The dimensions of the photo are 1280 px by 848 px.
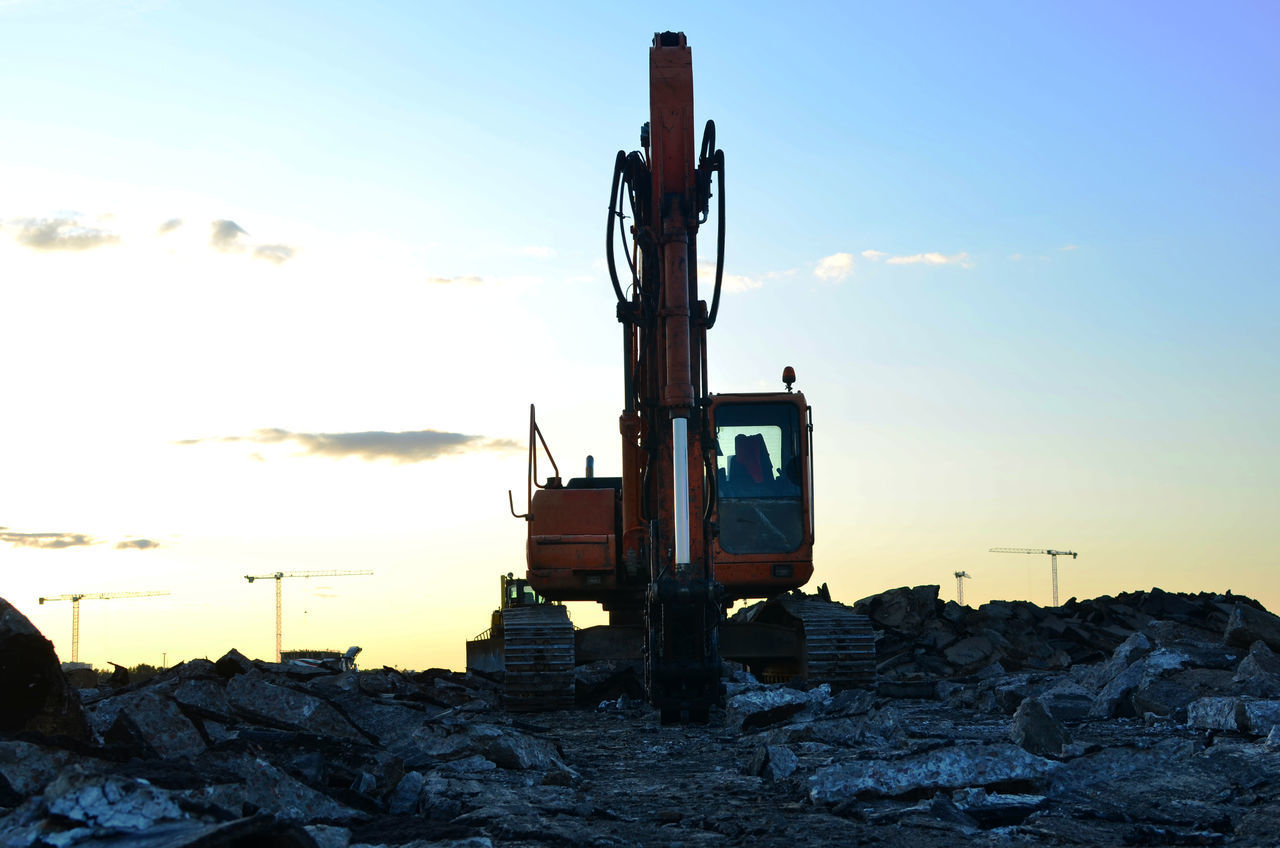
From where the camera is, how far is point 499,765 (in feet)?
26.9

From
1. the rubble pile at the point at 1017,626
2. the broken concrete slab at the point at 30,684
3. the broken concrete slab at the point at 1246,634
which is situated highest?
the broken concrete slab at the point at 30,684

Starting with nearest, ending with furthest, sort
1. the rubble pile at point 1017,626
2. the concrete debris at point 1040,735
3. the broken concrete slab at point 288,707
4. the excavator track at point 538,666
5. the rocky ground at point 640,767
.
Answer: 1. the rocky ground at point 640,767
2. the concrete debris at point 1040,735
3. the broken concrete slab at point 288,707
4. the excavator track at point 538,666
5. the rubble pile at point 1017,626

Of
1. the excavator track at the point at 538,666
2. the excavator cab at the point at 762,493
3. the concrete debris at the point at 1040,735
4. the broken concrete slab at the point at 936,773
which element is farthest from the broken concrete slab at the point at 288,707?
the excavator cab at the point at 762,493

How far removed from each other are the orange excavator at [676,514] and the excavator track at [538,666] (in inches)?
0.6

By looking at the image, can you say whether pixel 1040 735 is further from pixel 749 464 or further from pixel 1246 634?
pixel 1246 634

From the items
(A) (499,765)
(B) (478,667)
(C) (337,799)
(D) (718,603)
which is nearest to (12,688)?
(C) (337,799)

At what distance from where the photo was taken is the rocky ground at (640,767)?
5.62 meters

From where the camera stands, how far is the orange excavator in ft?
35.4

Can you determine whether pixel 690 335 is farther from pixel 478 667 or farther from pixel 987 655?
pixel 987 655

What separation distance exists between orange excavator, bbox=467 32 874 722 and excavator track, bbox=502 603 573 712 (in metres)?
0.01

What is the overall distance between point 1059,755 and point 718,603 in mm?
3369

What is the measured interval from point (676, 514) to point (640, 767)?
2.64m

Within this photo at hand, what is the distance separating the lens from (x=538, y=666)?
13.3 metres

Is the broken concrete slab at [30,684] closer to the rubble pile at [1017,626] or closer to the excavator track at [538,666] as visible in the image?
the excavator track at [538,666]
